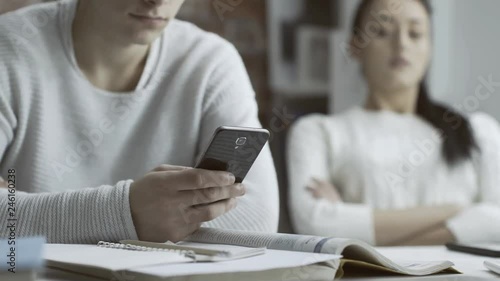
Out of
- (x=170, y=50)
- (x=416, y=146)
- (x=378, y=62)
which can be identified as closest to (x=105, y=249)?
(x=170, y=50)

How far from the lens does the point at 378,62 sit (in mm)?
2432

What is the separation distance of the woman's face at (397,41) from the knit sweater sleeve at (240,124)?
1.29m

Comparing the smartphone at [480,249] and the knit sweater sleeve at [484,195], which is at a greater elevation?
the smartphone at [480,249]

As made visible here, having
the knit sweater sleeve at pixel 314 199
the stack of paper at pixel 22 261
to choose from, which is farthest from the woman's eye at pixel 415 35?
the stack of paper at pixel 22 261

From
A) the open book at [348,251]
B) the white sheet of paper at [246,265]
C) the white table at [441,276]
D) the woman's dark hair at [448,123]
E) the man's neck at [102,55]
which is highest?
the man's neck at [102,55]

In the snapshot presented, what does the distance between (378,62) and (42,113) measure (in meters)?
1.56

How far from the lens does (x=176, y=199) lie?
791 mm

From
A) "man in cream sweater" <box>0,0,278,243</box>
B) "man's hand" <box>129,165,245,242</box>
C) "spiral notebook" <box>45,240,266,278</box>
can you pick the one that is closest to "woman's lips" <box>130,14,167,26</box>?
"man in cream sweater" <box>0,0,278,243</box>

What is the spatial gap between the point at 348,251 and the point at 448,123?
171 centimetres

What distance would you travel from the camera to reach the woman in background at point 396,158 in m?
2.05

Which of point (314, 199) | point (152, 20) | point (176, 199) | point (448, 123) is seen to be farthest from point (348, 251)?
point (448, 123)

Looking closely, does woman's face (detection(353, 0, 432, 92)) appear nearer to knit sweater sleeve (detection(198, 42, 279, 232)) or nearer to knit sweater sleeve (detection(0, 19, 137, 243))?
knit sweater sleeve (detection(198, 42, 279, 232))

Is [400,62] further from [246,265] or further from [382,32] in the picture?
[246,265]

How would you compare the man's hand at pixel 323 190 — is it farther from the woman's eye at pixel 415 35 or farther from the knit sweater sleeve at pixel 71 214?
the knit sweater sleeve at pixel 71 214
